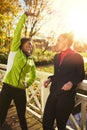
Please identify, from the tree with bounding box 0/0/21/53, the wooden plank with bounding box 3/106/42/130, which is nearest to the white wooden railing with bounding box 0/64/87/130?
the wooden plank with bounding box 3/106/42/130

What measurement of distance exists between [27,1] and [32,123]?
13892 millimetres

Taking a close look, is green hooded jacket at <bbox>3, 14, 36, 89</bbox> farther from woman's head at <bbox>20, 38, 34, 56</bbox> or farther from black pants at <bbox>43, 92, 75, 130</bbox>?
black pants at <bbox>43, 92, 75, 130</bbox>

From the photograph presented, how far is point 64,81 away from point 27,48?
2.86 feet

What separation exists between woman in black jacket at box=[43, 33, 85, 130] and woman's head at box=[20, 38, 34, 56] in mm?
596

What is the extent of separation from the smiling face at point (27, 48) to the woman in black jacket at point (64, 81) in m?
0.60

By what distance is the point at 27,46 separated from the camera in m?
3.45

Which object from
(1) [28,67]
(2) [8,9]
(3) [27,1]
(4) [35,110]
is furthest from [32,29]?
(1) [28,67]

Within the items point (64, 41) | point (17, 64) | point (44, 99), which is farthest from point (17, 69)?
point (44, 99)

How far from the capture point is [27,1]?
17.1 metres

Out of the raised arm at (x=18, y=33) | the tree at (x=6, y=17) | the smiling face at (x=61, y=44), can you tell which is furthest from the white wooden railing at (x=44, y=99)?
the tree at (x=6, y=17)

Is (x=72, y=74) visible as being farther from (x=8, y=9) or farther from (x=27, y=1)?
(x=27, y=1)

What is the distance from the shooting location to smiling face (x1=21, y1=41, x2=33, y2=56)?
343 centimetres

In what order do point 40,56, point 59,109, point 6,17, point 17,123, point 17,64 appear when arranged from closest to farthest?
point 59,109 < point 17,64 < point 17,123 < point 6,17 < point 40,56

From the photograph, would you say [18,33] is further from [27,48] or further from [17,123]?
[17,123]
